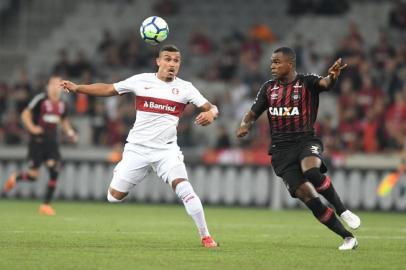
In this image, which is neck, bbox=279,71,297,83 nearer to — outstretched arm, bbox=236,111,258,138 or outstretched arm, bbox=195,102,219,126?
outstretched arm, bbox=236,111,258,138

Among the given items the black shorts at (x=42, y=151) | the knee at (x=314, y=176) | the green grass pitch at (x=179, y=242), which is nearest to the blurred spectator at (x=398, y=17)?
the green grass pitch at (x=179, y=242)

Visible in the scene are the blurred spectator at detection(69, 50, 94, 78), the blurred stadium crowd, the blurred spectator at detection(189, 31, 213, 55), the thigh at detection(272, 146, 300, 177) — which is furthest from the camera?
the blurred spectator at detection(189, 31, 213, 55)

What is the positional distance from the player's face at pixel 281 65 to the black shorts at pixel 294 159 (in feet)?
2.63

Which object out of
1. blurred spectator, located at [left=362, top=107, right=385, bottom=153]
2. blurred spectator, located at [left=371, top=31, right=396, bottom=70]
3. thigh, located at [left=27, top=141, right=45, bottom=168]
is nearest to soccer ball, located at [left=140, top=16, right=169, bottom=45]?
thigh, located at [left=27, top=141, right=45, bottom=168]

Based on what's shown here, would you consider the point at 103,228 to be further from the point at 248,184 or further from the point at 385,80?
the point at 385,80

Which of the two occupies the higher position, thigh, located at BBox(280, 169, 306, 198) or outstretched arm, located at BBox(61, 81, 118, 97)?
outstretched arm, located at BBox(61, 81, 118, 97)

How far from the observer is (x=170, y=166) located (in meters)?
11.2

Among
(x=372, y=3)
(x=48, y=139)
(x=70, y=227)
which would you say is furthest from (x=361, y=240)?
(x=372, y=3)

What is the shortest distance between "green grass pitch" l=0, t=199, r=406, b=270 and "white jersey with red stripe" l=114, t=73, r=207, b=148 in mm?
1233

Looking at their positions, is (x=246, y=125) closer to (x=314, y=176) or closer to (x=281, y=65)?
(x=281, y=65)

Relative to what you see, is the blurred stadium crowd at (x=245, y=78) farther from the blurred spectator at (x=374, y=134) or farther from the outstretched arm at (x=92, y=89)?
the outstretched arm at (x=92, y=89)

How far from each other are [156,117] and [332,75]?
2095 millimetres

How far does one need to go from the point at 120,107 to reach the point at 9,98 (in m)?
3.63

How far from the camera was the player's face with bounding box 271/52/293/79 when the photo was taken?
442 inches
